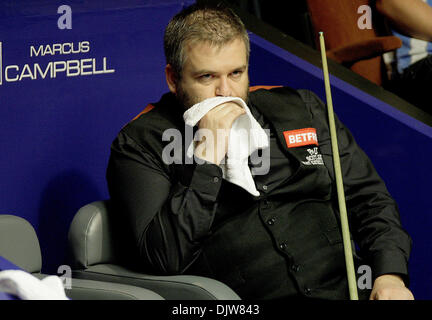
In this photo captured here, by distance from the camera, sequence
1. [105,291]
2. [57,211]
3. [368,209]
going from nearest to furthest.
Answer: [105,291] < [368,209] < [57,211]

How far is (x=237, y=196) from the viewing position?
5.64 feet

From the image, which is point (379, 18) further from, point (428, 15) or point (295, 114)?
point (295, 114)

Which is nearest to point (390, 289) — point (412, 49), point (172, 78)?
point (172, 78)

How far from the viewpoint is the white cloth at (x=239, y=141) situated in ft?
5.48

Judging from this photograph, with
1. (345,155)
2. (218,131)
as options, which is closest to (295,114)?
(345,155)

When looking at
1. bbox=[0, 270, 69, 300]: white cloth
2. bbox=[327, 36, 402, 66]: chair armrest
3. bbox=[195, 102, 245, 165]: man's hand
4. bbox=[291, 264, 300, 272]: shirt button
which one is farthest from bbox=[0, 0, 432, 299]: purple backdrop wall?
bbox=[0, 270, 69, 300]: white cloth

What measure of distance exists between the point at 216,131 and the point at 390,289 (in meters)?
0.55

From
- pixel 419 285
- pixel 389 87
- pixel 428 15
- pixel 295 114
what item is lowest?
pixel 419 285

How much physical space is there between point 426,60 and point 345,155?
967mm

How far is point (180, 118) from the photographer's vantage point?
5.98 feet

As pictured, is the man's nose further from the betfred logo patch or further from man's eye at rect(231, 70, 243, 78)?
the betfred logo patch

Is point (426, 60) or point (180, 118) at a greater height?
point (426, 60)

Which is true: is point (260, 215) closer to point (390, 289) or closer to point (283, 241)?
point (283, 241)

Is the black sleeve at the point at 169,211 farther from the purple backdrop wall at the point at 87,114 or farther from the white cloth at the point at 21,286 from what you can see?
the purple backdrop wall at the point at 87,114
